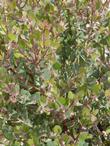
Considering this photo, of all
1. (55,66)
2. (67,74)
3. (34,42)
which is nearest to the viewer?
(34,42)

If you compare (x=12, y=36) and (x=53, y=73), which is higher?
(x=12, y=36)

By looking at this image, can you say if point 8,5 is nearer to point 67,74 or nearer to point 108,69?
point 67,74

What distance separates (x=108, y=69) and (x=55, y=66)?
35 centimetres

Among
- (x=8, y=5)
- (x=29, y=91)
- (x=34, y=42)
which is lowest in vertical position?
(x=29, y=91)

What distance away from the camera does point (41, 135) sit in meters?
2.12

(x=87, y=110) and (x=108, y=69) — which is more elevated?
(x=108, y=69)

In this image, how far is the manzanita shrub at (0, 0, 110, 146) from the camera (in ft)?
6.49

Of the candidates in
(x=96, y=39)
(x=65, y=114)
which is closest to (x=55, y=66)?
(x=65, y=114)

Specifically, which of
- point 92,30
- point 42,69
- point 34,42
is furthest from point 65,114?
point 92,30

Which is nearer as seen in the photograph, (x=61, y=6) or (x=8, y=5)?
(x=8, y=5)

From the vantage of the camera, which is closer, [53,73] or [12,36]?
[12,36]

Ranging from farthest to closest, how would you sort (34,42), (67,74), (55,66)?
(67,74)
(55,66)
(34,42)

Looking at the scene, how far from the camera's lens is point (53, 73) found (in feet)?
6.84

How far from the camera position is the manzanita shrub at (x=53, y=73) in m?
1.98
